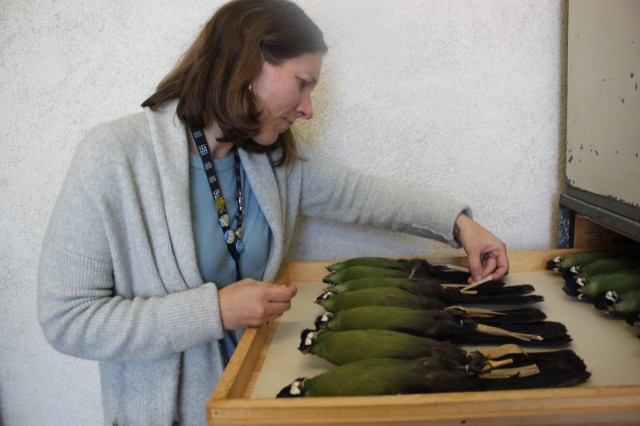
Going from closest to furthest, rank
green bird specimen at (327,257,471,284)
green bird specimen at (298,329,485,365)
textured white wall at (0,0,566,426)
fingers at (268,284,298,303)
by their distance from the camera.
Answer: green bird specimen at (298,329,485,365) → fingers at (268,284,298,303) → green bird specimen at (327,257,471,284) → textured white wall at (0,0,566,426)

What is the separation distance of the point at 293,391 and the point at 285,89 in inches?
21.7

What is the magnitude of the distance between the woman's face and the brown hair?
0.01 m

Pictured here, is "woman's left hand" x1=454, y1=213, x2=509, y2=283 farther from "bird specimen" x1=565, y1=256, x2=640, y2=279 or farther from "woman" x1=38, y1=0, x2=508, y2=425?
"bird specimen" x1=565, y1=256, x2=640, y2=279

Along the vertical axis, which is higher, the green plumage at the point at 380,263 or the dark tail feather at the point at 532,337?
the green plumage at the point at 380,263

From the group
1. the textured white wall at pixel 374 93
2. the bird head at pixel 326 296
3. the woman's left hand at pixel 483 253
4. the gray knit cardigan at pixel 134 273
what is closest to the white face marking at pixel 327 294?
the bird head at pixel 326 296

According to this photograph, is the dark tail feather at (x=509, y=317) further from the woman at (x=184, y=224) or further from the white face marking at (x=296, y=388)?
the white face marking at (x=296, y=388)

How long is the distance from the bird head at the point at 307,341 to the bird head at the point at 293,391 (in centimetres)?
11

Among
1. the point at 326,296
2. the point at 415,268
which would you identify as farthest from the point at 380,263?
the point at 326,296

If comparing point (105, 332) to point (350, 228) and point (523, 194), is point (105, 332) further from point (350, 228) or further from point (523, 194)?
point (523, 194)

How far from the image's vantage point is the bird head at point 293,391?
29.9 inches

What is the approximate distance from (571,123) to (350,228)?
2.13 ft

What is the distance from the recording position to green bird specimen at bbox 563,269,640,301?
1053 mm

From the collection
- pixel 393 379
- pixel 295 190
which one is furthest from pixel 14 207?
pixel 393 379

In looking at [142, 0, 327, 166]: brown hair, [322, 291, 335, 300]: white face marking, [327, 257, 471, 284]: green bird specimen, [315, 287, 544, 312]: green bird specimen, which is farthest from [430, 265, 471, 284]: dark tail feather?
[142, 0, 327, 166]: brown hair
